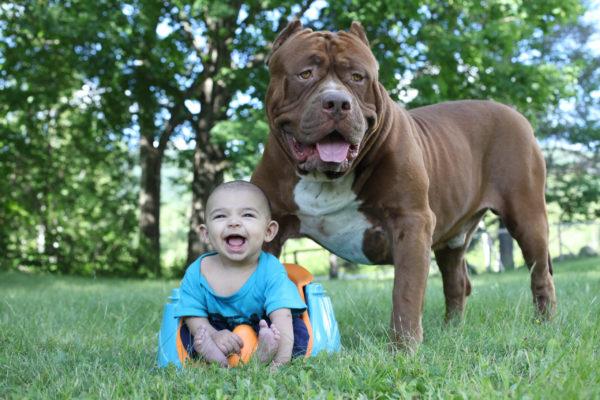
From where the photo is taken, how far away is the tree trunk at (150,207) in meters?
17.5

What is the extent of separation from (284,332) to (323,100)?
1117mm

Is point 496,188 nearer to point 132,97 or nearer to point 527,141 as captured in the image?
point 527,141

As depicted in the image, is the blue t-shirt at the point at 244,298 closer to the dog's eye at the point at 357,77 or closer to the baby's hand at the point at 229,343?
the baby's hand at the point at 229,343

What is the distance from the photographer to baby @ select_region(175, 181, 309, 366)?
351cm

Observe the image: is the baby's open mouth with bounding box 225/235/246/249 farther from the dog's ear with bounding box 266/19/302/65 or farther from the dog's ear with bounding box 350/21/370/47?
the dog's ear with bounding box 350/21/370/47

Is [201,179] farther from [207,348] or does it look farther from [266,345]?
[266,345]

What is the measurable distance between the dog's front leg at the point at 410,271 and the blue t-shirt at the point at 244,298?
0.50 metres

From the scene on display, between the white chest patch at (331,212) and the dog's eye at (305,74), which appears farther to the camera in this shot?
the white chest patch at (331,212)

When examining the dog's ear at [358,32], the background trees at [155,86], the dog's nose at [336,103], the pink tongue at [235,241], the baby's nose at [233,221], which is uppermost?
the background trees at [155,86]

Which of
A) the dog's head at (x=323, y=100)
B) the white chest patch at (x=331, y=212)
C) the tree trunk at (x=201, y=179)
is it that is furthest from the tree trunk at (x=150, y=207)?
the dog's head at (x=323, y=100)

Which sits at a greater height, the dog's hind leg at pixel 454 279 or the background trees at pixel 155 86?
the background trees at pixel 155 86

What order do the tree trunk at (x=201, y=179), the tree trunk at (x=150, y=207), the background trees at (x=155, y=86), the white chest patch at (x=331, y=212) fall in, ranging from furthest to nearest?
the tree trunk at (x=150, y=207)
the tree trunk at (x=201, y=179)
the background trees at (x=155, y=86)
the white chest patch at (x=331, y=212)

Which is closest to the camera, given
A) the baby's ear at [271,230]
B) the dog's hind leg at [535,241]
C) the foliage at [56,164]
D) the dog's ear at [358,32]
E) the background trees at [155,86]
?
the baby's ear at [271,230]

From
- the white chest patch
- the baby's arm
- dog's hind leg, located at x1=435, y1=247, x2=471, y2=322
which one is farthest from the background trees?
the baby's arm
